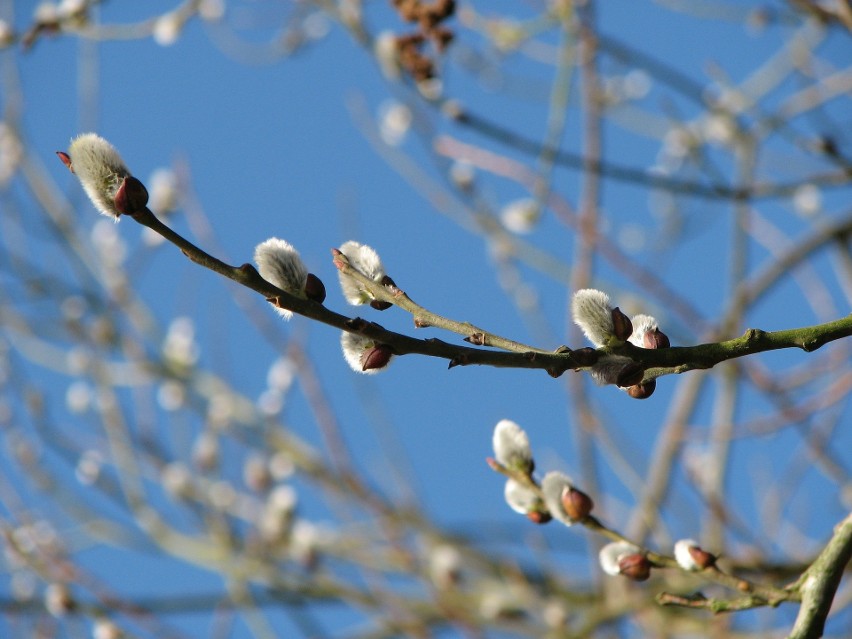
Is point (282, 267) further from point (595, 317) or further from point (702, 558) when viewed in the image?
point (702, 558)

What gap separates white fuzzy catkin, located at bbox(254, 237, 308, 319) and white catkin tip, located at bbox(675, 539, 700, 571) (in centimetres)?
73

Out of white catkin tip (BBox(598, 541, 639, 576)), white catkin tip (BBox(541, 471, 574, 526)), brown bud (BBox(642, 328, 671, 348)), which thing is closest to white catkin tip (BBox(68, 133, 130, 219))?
brown bud (BBox(642, 328, 671, 348))

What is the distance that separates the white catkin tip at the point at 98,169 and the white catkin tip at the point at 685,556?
0.95 m

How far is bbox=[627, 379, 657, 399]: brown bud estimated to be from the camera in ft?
3.58

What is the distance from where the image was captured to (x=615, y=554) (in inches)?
56.1

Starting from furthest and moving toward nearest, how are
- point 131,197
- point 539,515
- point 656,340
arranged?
point 539,515, point 656,340, point 131,197

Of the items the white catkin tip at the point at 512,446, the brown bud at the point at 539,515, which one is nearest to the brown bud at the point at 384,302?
the white catkin tip at the point at 512,446

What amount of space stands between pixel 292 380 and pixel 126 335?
1.31 m

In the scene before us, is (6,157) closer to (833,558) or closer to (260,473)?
(260,473)

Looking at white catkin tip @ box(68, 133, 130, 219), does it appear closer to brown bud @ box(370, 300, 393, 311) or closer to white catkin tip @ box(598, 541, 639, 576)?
brown bud @ box(370, 300, 393, 311)

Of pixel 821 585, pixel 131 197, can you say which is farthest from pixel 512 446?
pixel 131 197

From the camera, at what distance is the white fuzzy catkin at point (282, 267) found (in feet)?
3.44

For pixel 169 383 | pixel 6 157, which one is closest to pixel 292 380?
pixel 169 383

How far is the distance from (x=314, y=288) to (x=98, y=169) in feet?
0.90
